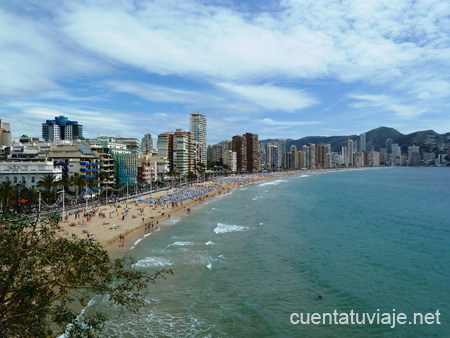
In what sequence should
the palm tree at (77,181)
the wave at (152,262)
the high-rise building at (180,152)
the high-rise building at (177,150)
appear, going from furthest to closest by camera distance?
1. the high-rise building at (177,150)
2. the high-rise building at (180,152)
3. the palm tree at (77,181)
4. the wave at (152,262)

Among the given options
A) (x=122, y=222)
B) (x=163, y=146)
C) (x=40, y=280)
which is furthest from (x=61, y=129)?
(x=40, y=280)

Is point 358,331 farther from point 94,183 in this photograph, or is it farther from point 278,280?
point 94,183

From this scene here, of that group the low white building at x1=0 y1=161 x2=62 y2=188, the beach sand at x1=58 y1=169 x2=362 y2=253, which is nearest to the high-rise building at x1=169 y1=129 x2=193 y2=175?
the beach sand at x1=58 y1=169 x2=362 y2=253

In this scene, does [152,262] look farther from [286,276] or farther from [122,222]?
[122,222]

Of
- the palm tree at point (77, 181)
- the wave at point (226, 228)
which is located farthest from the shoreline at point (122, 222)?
the wave at point (226, 228)

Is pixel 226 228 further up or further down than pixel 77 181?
further down

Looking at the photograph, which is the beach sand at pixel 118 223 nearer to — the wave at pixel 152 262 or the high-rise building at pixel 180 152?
the wave at pixel 152 262
